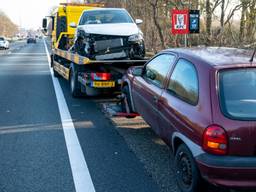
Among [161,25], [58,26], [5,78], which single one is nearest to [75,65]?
[58,26]

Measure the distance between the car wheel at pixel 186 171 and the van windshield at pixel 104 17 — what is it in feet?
22.7

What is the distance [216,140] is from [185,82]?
1000 mm

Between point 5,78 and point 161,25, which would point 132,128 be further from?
point 161,25

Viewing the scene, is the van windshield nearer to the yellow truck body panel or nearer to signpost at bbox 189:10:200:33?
signpost at bbox 189:10:200:33

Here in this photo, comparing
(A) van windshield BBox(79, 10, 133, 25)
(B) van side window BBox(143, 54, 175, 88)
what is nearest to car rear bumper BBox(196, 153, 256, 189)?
(B) van side window BBox(143, 54, 175, 88)

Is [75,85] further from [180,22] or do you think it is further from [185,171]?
[185,171]

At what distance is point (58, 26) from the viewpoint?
15398 millimetres

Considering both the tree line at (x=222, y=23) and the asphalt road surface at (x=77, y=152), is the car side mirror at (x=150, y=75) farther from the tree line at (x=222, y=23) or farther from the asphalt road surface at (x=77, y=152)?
the tree line at (x=222, y=23)

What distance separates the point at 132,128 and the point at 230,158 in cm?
368

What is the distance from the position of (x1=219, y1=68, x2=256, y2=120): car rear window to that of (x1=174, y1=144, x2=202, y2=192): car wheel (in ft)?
2.12

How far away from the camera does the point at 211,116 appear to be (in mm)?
4113

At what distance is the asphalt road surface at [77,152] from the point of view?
496 cm

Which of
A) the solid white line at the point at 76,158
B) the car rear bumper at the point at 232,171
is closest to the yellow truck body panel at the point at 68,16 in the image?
the solid white line at the point at 76,158

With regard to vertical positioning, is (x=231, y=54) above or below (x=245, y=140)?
above
